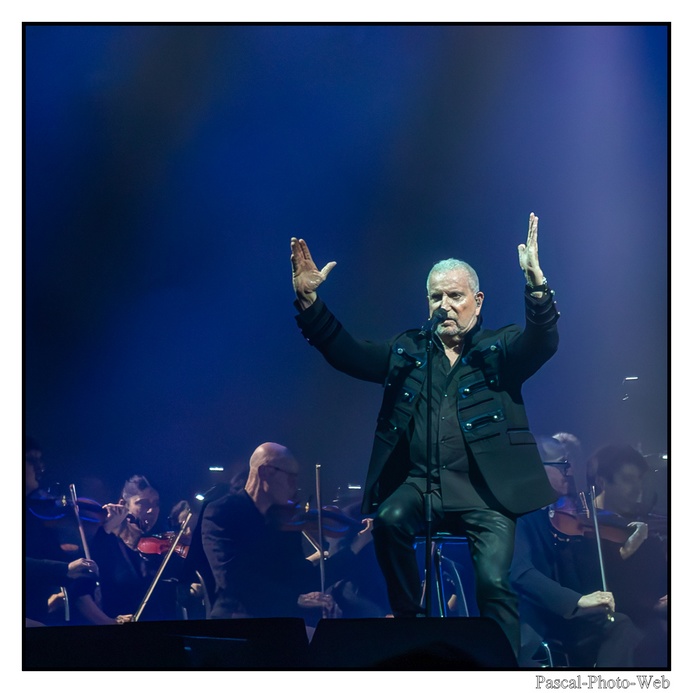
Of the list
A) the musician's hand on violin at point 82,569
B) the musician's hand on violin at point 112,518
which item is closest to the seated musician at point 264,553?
the musician's hand on violin at point 112,518

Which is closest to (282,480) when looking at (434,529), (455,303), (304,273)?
(434,529)

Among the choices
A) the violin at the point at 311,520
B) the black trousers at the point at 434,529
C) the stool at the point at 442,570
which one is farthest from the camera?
the violin at the point at 311,520

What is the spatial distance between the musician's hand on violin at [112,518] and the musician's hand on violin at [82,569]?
0.20 m

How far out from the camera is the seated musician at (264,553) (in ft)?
19.4

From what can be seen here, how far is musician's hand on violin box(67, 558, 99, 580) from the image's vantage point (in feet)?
19.7

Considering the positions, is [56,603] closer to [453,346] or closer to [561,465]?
[453,346]

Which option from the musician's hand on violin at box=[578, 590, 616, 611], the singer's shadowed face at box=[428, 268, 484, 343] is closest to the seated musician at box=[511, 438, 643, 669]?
the musician's hand on violin at box=[578, 590, 616, 611]

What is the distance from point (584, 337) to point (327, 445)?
5.17ft

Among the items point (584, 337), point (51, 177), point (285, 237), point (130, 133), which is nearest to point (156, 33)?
point (130, 133)

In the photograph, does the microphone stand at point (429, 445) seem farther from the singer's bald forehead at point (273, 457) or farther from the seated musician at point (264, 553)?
the singer's bald forehead at point (273, 457)

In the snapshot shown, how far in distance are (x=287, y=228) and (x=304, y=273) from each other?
42cm

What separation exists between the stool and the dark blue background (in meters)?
0.63

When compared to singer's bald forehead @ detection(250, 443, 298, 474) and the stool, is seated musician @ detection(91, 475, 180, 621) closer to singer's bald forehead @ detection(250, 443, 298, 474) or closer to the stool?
singer's bald forehead @ detection(250, 443, 298, 474)

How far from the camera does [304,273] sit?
233 inches
